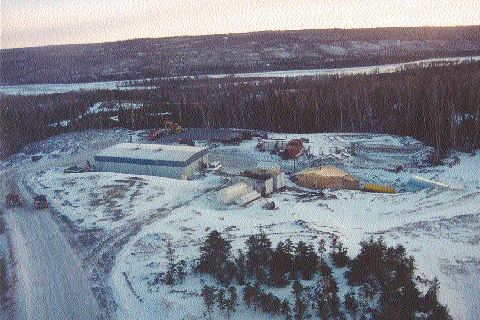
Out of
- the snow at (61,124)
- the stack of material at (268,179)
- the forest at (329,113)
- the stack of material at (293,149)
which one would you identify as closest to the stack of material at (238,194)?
the stack of material at (268,179)

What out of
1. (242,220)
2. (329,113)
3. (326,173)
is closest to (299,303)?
(242,220)

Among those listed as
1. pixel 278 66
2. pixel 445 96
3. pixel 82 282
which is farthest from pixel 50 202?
pixel 278 66

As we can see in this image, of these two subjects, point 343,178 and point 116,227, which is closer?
point 116,227

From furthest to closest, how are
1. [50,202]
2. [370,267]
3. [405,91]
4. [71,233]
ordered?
[405,91] < [50,202] < [71,233] < [370,267]

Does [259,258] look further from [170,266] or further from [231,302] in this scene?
[170,266]

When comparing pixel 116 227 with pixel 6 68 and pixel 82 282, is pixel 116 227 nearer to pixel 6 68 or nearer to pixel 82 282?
pixel 82 282

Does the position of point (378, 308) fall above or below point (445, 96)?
below

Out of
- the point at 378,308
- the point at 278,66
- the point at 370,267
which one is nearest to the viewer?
the point at 378,308
